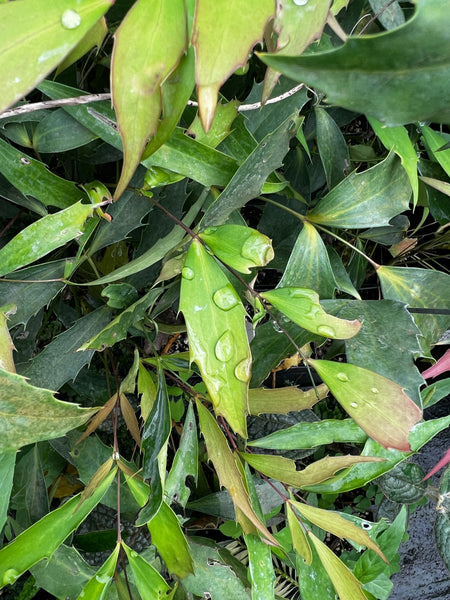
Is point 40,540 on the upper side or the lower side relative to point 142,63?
lower

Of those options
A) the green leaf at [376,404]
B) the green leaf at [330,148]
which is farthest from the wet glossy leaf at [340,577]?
the green leaf at [330,148]

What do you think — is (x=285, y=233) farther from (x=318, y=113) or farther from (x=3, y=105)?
(x=3, y=105)

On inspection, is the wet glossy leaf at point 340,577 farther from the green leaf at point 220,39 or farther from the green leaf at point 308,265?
the green leaf at point 220,39

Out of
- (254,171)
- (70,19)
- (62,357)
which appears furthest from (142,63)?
(62,357)

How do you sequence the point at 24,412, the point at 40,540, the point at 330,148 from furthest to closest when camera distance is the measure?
the point at 330,148, the point at 40,540, the point at 24,412

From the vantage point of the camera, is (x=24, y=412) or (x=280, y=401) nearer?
(x=24, y=412)

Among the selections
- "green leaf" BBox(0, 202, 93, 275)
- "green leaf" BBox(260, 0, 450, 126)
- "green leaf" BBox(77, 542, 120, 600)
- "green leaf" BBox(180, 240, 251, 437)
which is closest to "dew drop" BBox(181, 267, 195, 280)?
"green leaf" BBox(180, 240, 251, 437)

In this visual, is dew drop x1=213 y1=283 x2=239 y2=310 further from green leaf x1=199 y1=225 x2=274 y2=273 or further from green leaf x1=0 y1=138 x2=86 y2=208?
green leaf x1=0 y1=138 x2=86 y2=208

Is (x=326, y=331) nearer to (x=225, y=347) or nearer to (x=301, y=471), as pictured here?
(x=225, y=347)
